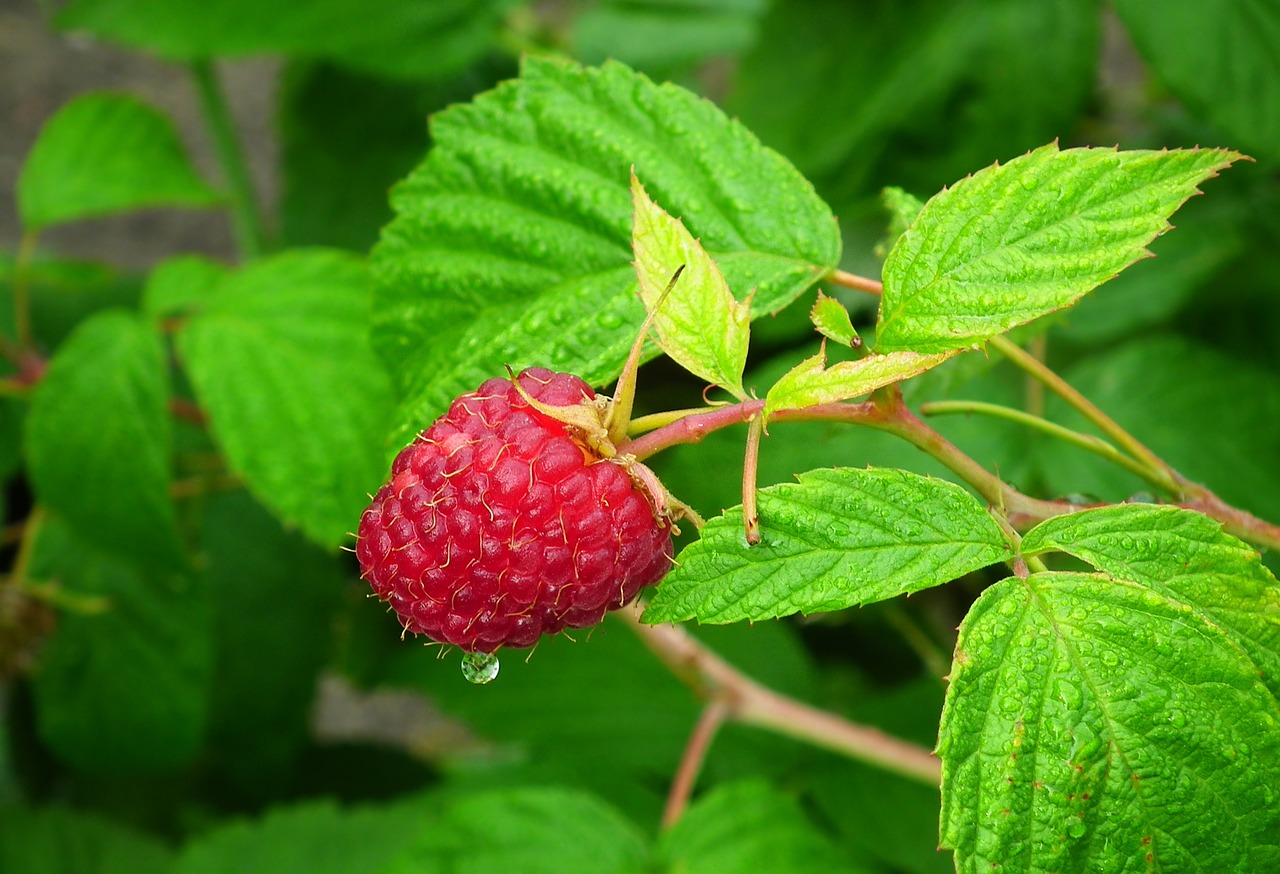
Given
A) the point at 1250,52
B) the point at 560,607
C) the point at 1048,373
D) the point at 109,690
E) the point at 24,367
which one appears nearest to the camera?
the point at 560,607

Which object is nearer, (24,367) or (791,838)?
(791,838)

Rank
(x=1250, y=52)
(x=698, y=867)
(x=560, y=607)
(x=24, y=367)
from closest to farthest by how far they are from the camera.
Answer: (x=560, y=607)
(x=698, y=867)
(x=1250, y=52)
(x=24, y=367)

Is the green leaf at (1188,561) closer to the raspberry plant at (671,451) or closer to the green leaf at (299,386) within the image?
the raspberry plant at (671,451)

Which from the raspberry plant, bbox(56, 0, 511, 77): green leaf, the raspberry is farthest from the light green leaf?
bbox(56, 0, 511, 77): green leaf

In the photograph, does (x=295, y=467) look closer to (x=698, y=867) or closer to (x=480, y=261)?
(x=480, y=261)

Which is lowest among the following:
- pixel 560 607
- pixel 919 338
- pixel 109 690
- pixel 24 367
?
pixel 109 690

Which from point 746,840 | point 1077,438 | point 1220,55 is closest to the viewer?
Result: point 1077,438

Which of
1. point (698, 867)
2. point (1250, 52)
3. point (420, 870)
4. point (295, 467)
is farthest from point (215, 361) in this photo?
point (1250, 52)

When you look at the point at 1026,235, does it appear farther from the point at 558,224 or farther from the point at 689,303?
the point at 558,224

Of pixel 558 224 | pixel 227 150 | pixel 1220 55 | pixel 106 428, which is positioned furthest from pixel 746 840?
pixel 227 150
